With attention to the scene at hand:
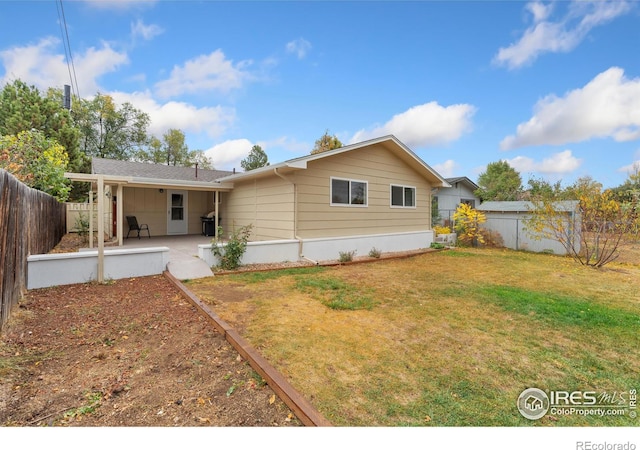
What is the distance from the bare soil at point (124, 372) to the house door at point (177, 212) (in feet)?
27.2

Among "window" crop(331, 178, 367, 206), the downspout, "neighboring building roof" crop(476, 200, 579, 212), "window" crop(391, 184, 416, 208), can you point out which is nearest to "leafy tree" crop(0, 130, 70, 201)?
the downspout

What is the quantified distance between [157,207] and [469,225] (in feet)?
43.1

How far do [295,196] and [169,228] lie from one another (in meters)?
7.17

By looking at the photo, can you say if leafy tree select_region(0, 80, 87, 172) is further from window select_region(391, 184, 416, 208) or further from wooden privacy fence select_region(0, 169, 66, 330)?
window select_region(391, 184, 416, 208)

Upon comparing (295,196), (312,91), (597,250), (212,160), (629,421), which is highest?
(212,160)

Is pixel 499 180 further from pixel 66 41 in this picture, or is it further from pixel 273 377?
pixel 273 377

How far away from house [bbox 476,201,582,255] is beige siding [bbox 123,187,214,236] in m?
12.5

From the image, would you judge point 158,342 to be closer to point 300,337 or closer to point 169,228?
point 300,337

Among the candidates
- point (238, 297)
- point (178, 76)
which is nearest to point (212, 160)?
point (178, 76)

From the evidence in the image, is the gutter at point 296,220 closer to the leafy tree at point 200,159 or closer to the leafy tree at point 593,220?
the leafy tree at point 593,220

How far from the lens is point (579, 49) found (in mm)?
7590

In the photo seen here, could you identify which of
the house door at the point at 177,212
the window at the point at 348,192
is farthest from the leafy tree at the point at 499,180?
the house door at the point at 177,212

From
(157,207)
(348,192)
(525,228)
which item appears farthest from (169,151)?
(525,228)

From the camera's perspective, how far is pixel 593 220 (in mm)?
8266
